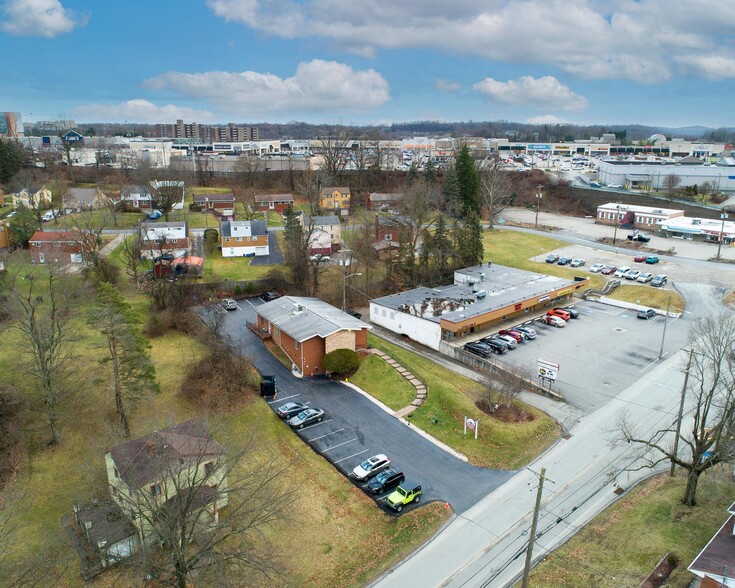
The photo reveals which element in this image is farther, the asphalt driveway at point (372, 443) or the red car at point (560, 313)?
the red car at point (560, 313)

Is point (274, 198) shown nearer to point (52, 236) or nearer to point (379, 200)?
point (379, 200)

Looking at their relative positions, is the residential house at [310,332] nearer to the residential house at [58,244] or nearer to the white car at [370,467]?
the white car at [370,467]

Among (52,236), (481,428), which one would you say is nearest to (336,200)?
(52,236)

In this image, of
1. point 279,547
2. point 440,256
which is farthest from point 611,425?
point 440,256

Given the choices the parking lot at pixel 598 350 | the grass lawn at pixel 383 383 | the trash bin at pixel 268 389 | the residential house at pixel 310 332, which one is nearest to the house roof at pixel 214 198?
the residential house at pixel 310 332

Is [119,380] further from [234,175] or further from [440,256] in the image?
[234,175]

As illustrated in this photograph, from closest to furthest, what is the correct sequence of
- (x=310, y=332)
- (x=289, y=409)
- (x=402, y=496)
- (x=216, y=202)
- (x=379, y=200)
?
(x=402, y=496)
(x=289, y=409)
(x=310, y=332)
(x=216, y=202)
(x=379, y=200)
